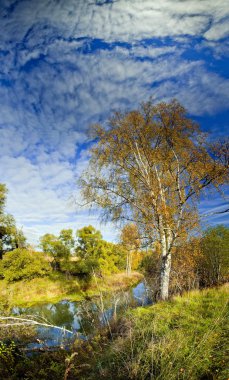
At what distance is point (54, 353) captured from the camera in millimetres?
7250

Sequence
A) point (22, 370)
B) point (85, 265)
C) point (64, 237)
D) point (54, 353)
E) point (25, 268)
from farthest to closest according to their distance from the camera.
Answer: point (64, 237) → point (85, 265) → point (25, 268) → point (54, 353) → point (22, 370)

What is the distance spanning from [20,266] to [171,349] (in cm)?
2824

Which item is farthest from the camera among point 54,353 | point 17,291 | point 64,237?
point 64,237

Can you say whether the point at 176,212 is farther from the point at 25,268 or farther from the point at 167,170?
the point at 25,268

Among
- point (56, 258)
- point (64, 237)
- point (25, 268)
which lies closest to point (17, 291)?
point (25, 268)

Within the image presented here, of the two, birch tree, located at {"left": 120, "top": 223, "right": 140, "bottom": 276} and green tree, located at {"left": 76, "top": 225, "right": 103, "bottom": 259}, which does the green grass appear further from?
green tree, located at {"left": 76, "top": 225, "right": 103, "bottom": 259}

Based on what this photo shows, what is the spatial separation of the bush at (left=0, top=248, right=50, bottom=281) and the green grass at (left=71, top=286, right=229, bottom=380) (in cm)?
2391

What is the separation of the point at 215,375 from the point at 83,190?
9.05 m

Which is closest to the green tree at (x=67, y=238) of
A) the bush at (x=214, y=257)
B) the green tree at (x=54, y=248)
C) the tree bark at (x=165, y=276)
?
the green tree at (x=54, y=248)


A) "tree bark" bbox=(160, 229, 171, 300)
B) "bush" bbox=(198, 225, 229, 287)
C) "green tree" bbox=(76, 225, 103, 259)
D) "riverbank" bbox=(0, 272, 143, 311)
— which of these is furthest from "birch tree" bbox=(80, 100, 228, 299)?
"green tree" bbox=(76, 225, 103, 259)

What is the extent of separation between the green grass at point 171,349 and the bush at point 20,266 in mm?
23911

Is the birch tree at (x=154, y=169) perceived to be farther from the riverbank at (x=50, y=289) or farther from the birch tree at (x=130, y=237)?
the riverbank at (x=50, y=289)

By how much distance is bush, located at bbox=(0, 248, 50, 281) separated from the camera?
28391mm

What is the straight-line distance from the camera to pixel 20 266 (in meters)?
29.1
